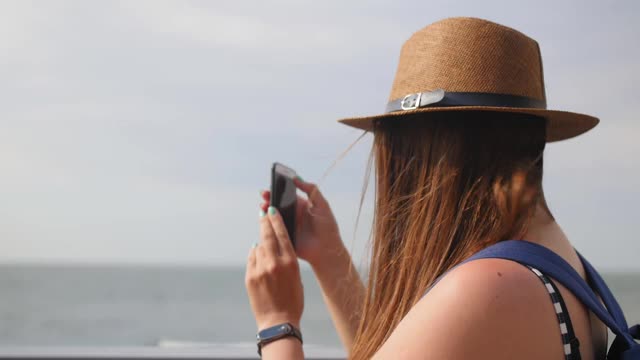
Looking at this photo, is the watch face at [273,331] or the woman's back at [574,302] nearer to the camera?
the woman's back at [574,302]

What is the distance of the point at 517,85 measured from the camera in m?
0.96

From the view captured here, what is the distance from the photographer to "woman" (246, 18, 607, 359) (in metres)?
0.78

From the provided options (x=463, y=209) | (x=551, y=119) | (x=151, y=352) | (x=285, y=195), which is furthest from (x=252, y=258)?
(x=151, y=352)

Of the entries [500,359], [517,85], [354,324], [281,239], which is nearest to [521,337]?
[500,359]

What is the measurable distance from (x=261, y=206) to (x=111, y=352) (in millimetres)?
1722

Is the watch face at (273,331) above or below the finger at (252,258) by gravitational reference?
below

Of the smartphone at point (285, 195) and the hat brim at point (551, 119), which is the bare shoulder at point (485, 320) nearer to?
the hat brim at point (551, 119)

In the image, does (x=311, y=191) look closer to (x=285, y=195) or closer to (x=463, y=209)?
(x=285, y=195)

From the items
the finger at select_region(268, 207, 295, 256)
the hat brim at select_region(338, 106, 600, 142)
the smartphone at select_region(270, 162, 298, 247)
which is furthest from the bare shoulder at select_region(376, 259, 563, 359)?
the smartphone at select_region(270, 162, 298, 247)

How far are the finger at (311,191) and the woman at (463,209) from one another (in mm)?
333

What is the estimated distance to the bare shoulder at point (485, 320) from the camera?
0.77 meters

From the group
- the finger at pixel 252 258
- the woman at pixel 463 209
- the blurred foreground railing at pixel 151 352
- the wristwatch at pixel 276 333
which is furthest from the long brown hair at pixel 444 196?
the blurred foreground railing at pixel 151 352

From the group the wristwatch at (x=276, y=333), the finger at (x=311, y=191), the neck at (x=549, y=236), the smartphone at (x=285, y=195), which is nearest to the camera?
the neck at (x=549, y=236)

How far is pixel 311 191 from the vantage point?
1396mm
